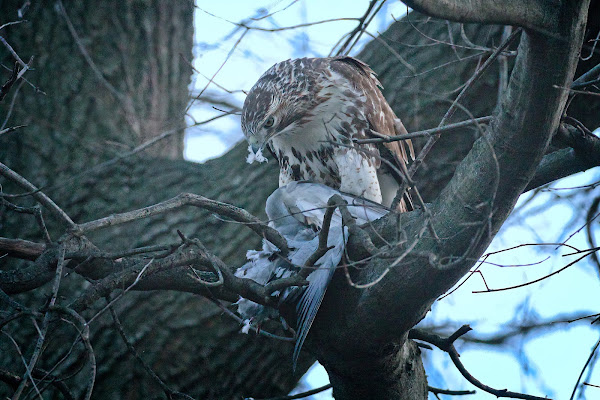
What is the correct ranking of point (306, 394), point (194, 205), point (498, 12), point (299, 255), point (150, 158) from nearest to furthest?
1. point (498, 12)
2. point (194, 205)
3. point (299, 255)
4. point (306, 394)
5. point (150, 158)

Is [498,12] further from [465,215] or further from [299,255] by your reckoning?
[299,255]

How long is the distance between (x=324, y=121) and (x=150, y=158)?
150cm

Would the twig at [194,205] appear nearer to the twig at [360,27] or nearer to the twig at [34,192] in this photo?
the twig at [34,192]

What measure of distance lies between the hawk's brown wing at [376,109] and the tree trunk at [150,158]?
0.16m

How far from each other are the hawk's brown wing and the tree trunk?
16 cm

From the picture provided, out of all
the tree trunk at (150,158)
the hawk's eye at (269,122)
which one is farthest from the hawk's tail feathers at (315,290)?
the tree trunk at (150,158)

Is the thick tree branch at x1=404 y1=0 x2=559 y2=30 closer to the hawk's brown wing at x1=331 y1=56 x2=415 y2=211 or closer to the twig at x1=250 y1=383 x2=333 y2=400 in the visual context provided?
the hawk's brown wing at x1=331 y1=56 x2=415 y2=211

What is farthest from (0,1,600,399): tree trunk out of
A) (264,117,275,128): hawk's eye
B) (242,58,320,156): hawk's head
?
(264,117,275,128): hawk's eye

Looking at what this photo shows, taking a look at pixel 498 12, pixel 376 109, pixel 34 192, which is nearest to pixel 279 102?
pixel 376 109

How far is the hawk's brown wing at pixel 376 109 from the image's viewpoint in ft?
11.0

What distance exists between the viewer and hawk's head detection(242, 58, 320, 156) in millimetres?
3146

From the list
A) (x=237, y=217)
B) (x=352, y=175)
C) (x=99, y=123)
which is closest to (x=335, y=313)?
(x=237, y=217)

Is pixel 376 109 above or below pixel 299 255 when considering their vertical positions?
above

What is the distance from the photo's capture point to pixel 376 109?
339 centimetres
